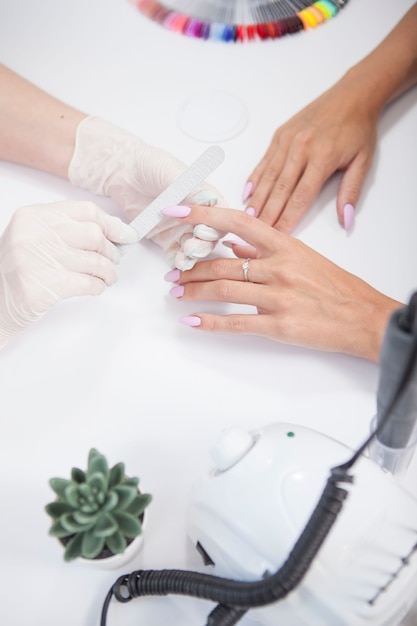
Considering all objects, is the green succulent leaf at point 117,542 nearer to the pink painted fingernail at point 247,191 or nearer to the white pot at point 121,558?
the white pot at point 121,558

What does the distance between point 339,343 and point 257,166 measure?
0.39 m

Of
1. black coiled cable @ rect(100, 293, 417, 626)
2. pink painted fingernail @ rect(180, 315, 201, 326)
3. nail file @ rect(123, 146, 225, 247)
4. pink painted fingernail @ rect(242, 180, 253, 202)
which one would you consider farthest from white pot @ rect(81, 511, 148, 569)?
pink painted fingernail @ rect(242, 180, 253, 202)

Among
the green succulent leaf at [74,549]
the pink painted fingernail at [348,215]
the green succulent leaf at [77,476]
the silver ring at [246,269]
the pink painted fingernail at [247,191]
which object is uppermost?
the pink painted fingernail at [348,215]

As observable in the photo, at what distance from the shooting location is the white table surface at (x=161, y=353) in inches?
29.5

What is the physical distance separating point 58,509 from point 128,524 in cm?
8

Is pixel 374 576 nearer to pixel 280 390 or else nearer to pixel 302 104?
pixel 280 390

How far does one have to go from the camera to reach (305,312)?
877 mm

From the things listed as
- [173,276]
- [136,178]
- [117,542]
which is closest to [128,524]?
[117,542]

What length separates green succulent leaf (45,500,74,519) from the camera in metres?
0.61

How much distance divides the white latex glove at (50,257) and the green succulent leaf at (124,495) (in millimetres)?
339

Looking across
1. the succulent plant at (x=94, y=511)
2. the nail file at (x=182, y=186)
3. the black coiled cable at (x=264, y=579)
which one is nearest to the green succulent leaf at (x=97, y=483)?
the succulent plant at (x=94, y=511)

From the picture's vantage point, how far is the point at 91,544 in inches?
23.5

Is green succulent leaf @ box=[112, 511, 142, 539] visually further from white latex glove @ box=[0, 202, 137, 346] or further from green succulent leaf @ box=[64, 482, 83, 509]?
white latex glove @ box=[0, 202, 137, 346]

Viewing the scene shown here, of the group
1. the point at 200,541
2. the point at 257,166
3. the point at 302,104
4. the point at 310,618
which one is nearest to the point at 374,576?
the point at 310,618
